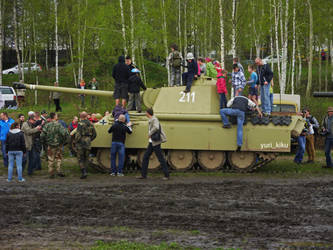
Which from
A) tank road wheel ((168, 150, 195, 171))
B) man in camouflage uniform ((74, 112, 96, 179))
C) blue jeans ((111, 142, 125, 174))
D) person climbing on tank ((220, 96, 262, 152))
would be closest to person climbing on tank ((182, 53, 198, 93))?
person climbing on tank ((220, 96, 262, 152))

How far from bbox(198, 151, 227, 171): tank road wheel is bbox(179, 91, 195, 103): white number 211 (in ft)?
5.23

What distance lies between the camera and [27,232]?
9.84m

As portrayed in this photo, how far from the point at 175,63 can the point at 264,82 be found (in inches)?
112

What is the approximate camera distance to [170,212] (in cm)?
1139

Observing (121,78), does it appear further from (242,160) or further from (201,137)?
(242,160)

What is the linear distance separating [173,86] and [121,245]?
31.6 ft

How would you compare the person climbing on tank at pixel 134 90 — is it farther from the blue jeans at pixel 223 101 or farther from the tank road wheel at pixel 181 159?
the blue jeans at pixel 223 101

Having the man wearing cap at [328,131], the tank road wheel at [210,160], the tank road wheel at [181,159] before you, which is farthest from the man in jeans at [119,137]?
the man wearing cap at [328,131]

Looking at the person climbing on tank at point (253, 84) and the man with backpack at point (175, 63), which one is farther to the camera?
the man with backpack at point (175, 63)

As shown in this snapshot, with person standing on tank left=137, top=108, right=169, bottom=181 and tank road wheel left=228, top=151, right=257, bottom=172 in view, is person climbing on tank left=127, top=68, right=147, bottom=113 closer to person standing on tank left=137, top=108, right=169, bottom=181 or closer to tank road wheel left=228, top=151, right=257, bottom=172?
person standing on tank left=137, top=108, right=169, bottom=181

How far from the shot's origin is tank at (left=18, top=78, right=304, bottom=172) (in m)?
16.8

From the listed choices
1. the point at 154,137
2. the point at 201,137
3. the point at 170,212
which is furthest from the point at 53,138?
the point at 170,212

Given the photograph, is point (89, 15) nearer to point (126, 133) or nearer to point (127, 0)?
point (127, 0)

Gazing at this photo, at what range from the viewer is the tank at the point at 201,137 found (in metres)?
16.8
